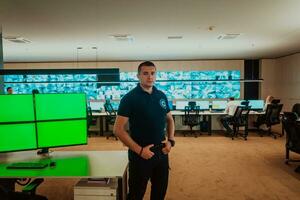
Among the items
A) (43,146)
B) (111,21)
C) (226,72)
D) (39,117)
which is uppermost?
(111,21)

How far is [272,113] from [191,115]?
2471mm

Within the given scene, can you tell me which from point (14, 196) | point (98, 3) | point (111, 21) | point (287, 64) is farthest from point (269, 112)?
point (14, 196)

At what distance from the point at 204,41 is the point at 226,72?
3.82 m

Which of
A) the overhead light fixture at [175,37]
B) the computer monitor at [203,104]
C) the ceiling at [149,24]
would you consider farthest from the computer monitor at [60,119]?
the computer monitor at [203,104]

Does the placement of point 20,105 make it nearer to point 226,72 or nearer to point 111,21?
point 111,21

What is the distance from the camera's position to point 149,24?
16.0ft

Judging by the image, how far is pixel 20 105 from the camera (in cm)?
261

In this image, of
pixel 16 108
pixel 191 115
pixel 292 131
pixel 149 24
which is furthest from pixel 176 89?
pixel 16 108

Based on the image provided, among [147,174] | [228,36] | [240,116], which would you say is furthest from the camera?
[240,116]

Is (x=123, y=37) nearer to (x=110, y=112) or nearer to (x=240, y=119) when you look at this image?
(x=110, y=112)

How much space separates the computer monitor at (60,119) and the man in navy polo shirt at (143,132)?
846 millimetres

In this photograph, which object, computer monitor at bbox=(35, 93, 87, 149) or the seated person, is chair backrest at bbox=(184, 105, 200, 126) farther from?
computer monitor at bbox=(35, 93, 87, 149)

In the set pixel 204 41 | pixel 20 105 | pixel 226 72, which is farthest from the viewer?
pixel 226 72

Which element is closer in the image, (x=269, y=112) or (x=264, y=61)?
(x=269, y=112)
